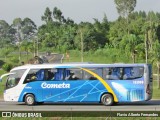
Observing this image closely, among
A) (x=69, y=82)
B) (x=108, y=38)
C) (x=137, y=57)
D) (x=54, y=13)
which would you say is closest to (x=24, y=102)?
(x=69, y=82)

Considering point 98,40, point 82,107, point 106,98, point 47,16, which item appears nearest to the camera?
point 82,107

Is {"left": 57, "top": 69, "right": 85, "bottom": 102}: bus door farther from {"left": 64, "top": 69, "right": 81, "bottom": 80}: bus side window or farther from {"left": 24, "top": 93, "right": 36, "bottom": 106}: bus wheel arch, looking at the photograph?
{"left": 24, "top": 93, "right": 36, "bottom": 106}: bus wheel arch

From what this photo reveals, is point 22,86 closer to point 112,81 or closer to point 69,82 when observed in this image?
point 69,82

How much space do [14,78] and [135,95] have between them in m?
6.95

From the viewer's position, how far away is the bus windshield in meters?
27.1

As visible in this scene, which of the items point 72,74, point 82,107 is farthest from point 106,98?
point 72,74

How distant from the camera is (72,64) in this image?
26.8 m

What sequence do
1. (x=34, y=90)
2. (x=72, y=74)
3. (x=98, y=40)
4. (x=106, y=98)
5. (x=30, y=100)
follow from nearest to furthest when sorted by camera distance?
(x=106, y=98) → (x=72, y=74) → (x=34, y=90) → (x=30, y=100) → (x=98, y=40)

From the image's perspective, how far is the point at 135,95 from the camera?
1033 inches

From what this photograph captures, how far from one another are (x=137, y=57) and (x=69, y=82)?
47.3 m

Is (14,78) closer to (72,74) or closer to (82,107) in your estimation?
(72,74)

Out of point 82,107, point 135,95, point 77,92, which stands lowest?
point 82,107

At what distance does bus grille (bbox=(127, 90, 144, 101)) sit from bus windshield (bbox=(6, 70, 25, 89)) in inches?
241

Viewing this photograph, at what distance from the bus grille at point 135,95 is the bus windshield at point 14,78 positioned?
6121 mm
